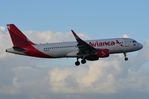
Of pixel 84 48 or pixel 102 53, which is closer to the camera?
pixel 102 53

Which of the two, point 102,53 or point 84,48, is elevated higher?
point 84,48

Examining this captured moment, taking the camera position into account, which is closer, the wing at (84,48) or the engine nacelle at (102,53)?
the wing at (84,48)

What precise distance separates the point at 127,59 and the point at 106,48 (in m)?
5.81

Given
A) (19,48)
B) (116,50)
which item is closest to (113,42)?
(116,50)

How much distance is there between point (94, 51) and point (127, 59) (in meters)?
8.35

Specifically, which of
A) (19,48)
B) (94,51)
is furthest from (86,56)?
(19,48)

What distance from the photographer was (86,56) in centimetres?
19875

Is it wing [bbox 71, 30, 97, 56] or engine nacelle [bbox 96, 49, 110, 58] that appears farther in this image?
engine nacelle [bbox 96, 49, 110, 58]

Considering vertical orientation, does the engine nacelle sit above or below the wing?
below

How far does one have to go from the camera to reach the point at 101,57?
19688 cm

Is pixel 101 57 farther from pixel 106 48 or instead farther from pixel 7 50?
pixel 7 50

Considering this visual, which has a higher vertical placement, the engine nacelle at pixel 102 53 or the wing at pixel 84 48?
the wing at pixel 84 48

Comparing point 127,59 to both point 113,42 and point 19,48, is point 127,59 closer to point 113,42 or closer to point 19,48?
point 113,42

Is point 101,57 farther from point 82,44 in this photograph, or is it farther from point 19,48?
point 19,48
